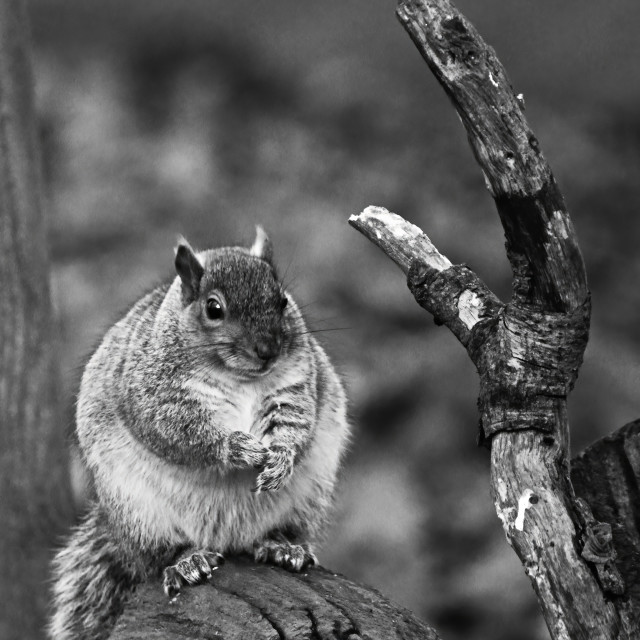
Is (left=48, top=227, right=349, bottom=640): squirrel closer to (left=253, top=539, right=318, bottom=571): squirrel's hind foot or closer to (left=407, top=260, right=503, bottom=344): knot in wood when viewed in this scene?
(left=253, top=539, right=318, bottom=571): squirrel's hind foot

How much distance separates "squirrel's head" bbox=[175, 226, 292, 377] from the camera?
2.17 meters

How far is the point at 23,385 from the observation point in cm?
253

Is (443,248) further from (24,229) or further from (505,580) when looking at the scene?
(24,229)

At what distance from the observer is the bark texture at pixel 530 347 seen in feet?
5.38

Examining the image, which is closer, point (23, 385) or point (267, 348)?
point (267, 348)

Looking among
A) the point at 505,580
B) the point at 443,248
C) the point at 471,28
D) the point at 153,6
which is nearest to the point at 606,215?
the point at 443,248

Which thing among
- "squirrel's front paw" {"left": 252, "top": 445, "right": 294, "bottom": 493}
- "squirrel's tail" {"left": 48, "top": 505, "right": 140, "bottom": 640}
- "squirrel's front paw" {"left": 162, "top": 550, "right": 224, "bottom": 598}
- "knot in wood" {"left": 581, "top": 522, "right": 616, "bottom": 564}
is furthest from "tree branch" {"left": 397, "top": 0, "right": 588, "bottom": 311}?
"squirrel's tail" {"left": 48, "top": 505, "right": 140, "bottom": 640}

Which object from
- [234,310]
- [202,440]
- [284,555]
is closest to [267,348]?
[234,310]

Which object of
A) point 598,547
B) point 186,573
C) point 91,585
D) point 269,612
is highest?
point 91,585

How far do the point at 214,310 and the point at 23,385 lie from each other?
0.54 meters

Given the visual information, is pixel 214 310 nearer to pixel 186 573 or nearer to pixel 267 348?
pixel 267 348

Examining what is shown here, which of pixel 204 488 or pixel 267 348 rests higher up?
pixel 267 348

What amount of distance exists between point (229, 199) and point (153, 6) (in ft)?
1.84

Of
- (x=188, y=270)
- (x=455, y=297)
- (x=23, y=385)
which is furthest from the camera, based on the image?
(x=23, y=385)
